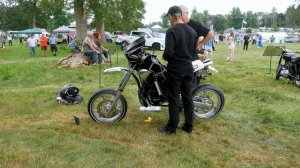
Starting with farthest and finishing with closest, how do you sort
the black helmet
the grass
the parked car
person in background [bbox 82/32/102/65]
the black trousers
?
the parked car, person in background [bbox 82/32/102/65], the black helmet, the black trousers, the grass

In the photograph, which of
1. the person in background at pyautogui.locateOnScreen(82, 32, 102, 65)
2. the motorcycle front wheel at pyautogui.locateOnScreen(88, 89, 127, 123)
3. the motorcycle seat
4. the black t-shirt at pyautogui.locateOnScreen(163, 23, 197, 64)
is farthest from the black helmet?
the person in background at pyautogui.locateOnScreen(82, 32, 102, 65)

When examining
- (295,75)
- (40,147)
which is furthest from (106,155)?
(295,75)

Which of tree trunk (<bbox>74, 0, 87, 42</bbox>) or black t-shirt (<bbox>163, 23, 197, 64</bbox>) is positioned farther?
tree trunk (<bbox>74, 0, 87, 42</bbox>)

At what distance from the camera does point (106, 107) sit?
575 centimetres

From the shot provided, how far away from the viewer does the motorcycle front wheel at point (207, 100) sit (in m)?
5.96

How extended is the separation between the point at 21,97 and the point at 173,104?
4237 millimetres

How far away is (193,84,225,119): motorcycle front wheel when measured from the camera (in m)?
5.96

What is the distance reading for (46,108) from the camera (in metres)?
7.04

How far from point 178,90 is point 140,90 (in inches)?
29.3

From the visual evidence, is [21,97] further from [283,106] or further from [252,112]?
[283,106]

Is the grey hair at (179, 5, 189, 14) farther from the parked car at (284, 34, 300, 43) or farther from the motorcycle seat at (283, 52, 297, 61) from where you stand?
the parked car at (284, 34, 300, 43)

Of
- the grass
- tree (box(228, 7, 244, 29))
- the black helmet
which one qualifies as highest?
tree (box(228, 7, 244, 29))

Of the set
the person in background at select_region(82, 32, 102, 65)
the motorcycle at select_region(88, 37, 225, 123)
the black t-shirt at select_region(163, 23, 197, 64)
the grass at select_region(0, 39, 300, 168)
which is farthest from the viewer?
the person in background at select_region(82, 32, 102, 65)

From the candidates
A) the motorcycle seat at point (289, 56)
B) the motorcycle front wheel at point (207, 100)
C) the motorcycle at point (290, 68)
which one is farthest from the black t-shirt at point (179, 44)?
the motorcycle seat at point (289, 56)
